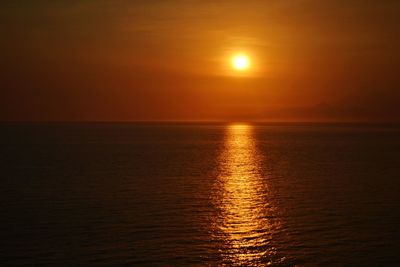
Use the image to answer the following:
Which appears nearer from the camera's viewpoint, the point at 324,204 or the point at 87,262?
the point at 87,262

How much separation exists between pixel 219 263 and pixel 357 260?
390 inches

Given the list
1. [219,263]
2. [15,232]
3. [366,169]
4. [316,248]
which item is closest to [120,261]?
[219,263]

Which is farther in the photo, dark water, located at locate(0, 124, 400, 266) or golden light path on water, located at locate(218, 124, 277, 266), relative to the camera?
golden light path on water, located at locate(218, 124, 277, 266)

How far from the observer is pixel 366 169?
291ft

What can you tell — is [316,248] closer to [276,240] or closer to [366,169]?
[276,240]

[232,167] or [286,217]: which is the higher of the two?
[232,167]

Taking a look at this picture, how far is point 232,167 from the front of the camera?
97500mm

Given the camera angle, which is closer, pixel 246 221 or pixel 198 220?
pixel 246 221

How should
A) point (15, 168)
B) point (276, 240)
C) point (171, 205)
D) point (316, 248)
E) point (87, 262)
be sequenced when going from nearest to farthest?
point (87, 262)
point (316, 248)
point (276, 240)
point (171, 205)
point (15, 168)

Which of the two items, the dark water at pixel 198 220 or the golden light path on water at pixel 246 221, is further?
the golden light path on water at pixel 246 221

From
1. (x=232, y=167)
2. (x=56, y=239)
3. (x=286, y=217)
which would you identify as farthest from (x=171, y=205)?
(x=232, y=167)

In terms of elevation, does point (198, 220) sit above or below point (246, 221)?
above

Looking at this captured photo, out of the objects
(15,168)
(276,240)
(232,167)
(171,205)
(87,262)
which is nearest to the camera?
(87,262)

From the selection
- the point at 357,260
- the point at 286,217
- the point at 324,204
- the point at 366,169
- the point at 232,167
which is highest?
the point at 232,167
